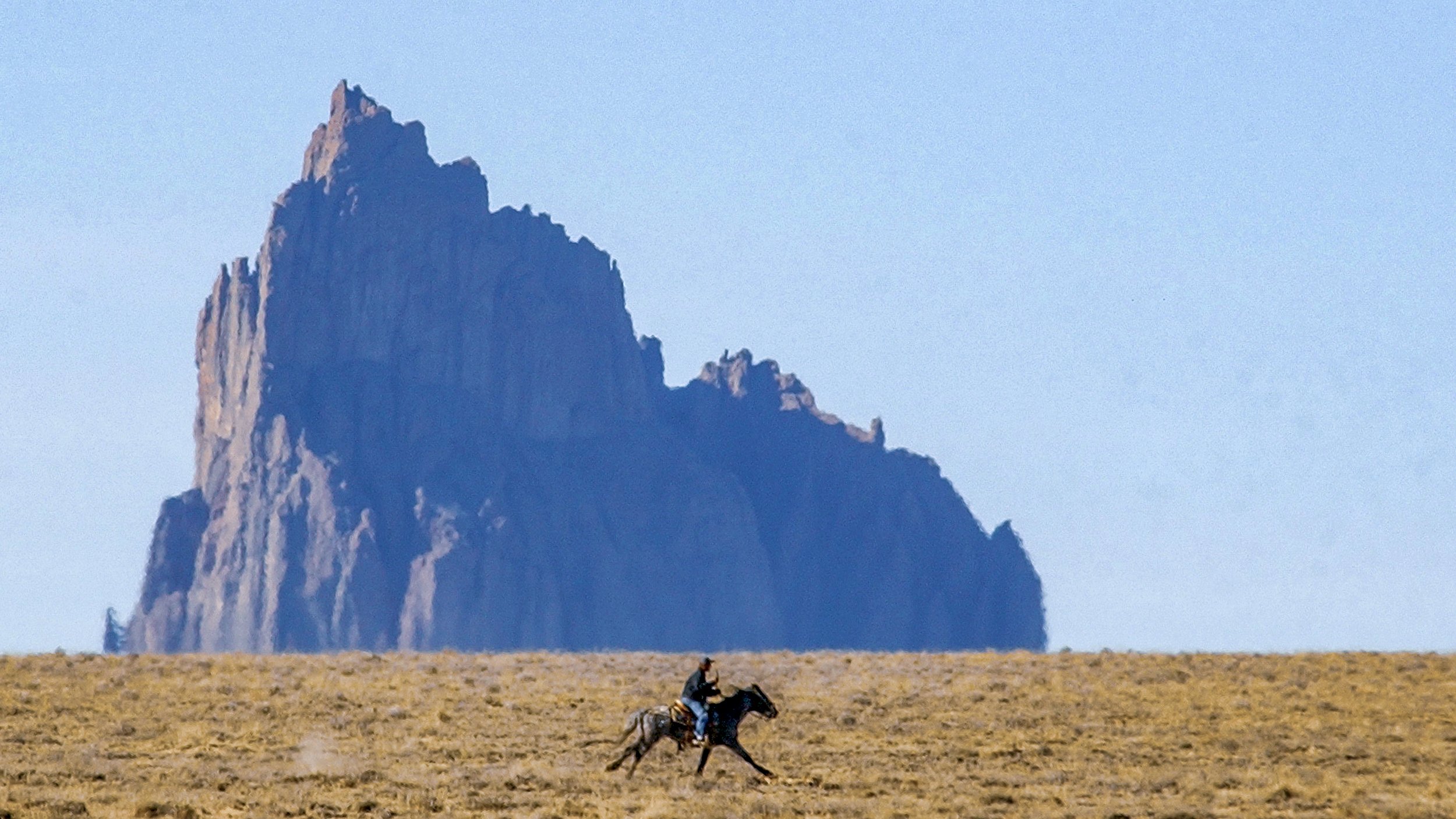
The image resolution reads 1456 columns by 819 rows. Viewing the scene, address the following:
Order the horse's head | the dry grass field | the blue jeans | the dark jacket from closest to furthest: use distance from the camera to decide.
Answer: the dry grass field, the dark jacket, the blue jeans, the horse's head

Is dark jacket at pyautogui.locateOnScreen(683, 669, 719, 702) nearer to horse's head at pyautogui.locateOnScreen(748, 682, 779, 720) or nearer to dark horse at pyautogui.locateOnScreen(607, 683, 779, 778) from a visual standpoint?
dark horse at pyautogui.locateOnScreen(607, 683, 779, 778)

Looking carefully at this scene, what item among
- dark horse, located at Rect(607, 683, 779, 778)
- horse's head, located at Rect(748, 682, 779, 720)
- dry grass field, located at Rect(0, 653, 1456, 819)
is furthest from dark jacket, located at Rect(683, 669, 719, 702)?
dry grass field, located at Rect(0, 653, 1456, 819)

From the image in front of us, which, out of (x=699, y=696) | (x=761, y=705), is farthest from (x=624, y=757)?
(x=761, y=705)

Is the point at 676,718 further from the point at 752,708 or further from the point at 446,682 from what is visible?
the point at 446,682

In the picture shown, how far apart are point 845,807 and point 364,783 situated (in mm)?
7616

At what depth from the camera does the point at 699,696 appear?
105 ft

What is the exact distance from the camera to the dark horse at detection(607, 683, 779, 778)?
32.2 m

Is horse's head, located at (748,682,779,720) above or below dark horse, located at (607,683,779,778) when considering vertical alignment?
above

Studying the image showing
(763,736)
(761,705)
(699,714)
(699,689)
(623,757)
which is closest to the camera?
(699,689)

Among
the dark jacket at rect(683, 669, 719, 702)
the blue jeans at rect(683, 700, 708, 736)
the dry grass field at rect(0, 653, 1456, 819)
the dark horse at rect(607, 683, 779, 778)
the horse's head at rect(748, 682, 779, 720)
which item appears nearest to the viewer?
the dry grass field at rect(0, 653, 1456, 819)

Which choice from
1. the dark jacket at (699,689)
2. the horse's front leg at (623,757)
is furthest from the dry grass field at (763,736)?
the dark jacket at (699,689)

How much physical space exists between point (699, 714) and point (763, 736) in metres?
7.95

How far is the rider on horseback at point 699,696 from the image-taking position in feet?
105

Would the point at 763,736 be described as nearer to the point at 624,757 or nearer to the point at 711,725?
the point at 624,757
